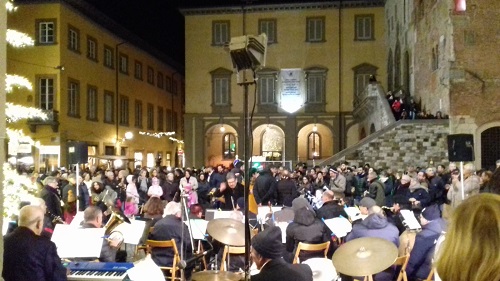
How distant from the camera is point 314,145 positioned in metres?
43.6

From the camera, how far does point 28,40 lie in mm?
10305

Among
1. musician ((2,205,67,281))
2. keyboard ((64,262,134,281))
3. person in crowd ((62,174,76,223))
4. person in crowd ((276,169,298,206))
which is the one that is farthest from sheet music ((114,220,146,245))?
person in crowd ((276,169,298,206))

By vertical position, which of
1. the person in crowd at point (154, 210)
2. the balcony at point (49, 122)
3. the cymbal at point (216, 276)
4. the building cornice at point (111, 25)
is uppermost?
the building cornice at point (111, 25)

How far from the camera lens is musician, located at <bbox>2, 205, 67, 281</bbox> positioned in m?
5.71

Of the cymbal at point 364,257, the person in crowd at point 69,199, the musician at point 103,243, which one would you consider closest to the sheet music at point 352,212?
Answer: the musician at point 103,243

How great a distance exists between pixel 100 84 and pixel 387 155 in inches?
771

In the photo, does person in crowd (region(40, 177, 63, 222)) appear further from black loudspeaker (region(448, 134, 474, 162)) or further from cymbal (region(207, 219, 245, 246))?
black loudspeaker (region(448, 134, 474, 162))

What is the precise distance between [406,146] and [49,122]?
1857cm

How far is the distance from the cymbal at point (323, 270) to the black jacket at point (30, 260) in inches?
112

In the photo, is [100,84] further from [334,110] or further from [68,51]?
[334,110]

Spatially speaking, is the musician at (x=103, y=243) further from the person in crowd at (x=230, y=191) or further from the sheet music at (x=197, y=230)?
the person in crowd at (x=230, y=191)

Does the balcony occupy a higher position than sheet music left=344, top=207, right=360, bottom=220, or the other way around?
the balcony

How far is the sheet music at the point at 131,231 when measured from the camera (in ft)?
27.0

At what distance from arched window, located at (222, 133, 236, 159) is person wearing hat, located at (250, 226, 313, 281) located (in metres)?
39.5
